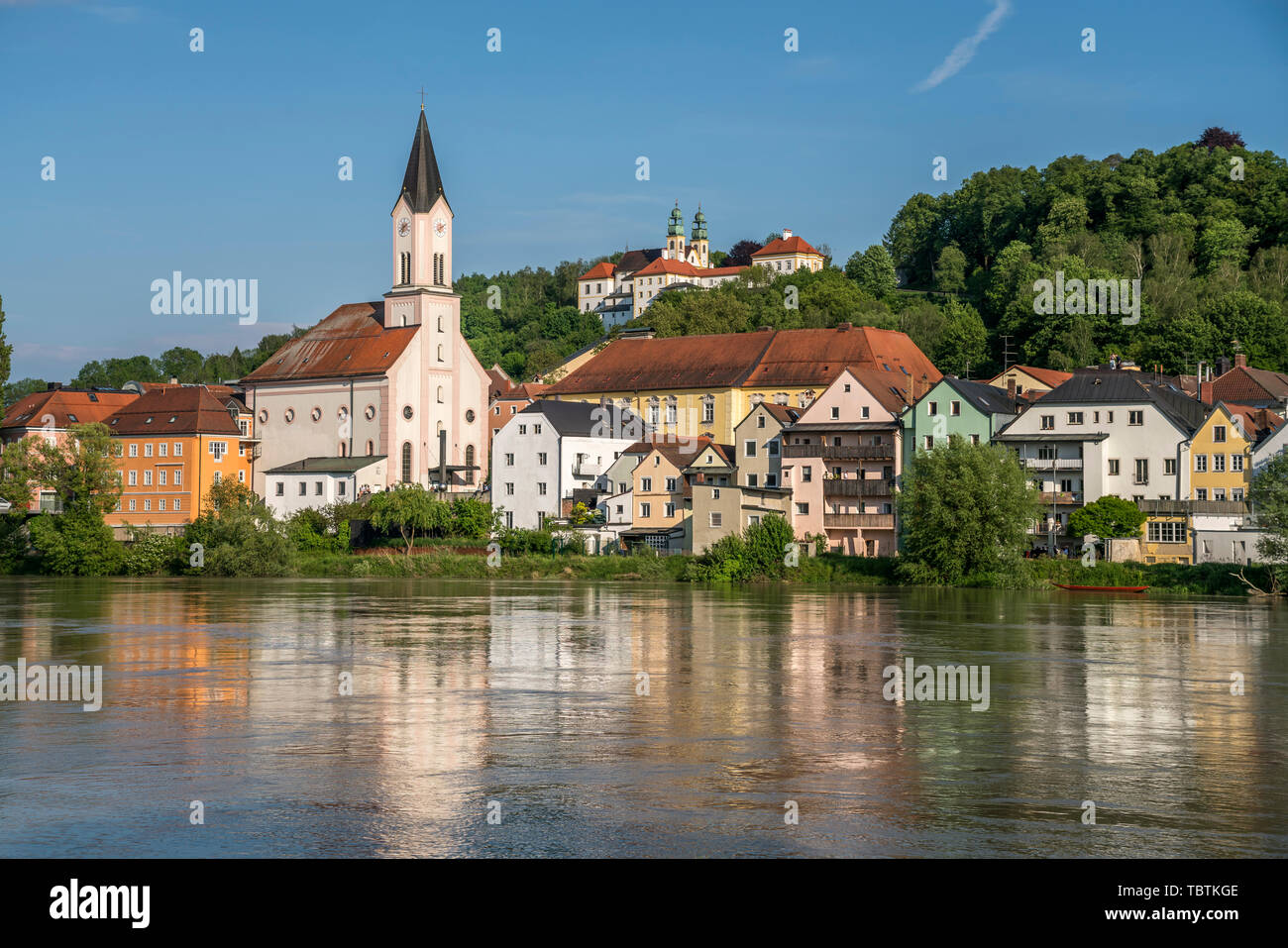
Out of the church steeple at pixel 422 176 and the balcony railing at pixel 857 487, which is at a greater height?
the church steeple at pixel 422 176

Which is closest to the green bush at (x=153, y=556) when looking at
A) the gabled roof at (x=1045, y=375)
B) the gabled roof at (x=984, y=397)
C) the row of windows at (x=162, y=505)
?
the row of windows at (x=162, y=505)

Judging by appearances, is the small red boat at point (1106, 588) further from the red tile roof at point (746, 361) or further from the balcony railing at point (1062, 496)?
the red tile roof at point (746, 361)

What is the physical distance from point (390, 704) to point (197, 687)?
4.87m

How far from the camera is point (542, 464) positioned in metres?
96.5

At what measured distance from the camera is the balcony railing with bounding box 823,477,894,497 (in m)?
82.4

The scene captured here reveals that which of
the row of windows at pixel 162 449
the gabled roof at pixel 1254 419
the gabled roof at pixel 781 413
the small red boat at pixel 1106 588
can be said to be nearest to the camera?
the small red boat at pixel 1106 588

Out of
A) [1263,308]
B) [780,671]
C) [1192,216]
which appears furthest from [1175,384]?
[780,671]

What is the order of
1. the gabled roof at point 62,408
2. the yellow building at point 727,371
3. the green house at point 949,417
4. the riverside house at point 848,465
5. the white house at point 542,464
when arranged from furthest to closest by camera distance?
the gabled roof at point 62,408 < the yellow building at point 727,371 < the white house at point 542,464 < the riverside house at point 848,465 < the green house at point 949,417

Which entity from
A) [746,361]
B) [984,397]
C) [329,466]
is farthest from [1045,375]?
[329,466]

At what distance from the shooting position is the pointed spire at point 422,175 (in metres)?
114

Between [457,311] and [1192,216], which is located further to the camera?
[1192,216]

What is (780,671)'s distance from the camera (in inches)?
1225

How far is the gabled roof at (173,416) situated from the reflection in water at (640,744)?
6952 centimetres
